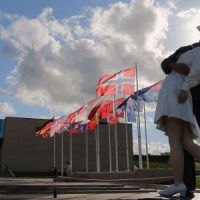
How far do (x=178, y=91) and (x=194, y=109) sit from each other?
46 cm

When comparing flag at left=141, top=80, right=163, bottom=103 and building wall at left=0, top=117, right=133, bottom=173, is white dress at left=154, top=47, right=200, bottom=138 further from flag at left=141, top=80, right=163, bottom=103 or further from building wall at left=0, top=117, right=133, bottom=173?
building wall at left=0, top=117, right=133, bottom=173

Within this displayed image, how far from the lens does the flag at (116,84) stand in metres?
26.6

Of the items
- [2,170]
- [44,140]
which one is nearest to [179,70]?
[2,170]

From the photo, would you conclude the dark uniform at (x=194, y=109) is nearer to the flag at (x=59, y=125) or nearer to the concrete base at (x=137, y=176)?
the concrete base at (x=137, y=176)

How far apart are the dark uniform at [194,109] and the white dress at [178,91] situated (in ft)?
0.76

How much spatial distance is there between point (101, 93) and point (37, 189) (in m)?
16.2

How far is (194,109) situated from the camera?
4504 millimetres

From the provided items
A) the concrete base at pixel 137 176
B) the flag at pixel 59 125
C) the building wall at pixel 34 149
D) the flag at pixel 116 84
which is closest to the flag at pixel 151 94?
the flag at pixel 116 84

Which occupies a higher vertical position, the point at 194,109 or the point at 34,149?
the point at 34,149

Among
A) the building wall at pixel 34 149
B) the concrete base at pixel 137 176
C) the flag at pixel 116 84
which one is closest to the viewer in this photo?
the concrete base at pixel 137 176

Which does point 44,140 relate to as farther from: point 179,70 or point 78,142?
point 179,70

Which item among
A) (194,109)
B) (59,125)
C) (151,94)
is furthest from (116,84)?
(194,109)

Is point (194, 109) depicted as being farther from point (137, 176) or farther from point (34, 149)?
point (34, 149)

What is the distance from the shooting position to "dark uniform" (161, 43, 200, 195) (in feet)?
14.2
